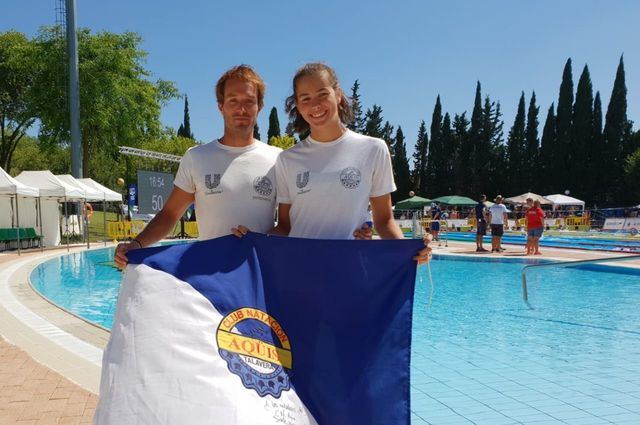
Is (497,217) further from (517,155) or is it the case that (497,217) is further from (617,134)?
(517,155)

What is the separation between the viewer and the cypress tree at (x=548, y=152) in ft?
148

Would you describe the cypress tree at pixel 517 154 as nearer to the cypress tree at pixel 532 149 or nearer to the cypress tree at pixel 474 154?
the cypress tree at pixel 532 149

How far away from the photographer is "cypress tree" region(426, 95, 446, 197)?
51969mm

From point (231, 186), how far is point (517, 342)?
561cm

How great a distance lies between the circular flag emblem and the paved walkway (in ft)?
6.80

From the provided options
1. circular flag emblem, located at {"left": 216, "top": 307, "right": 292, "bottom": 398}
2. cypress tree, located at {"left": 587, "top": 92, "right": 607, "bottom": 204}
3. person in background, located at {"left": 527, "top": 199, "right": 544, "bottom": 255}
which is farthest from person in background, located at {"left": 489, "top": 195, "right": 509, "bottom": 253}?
cypress tree, located at {"left": 587, "top": 92, "right": 607, "bottom": 204}

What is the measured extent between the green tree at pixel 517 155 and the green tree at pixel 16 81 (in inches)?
1537

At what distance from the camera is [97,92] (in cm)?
2720

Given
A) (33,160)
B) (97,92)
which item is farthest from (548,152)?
(33,160)

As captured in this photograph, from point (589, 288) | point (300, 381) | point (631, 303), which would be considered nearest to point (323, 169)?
point (300, 381)

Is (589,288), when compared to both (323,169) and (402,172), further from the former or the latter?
(402,172)

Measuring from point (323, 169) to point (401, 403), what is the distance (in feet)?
3.42

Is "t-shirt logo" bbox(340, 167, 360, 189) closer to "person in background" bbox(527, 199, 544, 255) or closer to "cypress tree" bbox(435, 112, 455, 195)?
"person in background" bbox(527, 199, 544, 255)

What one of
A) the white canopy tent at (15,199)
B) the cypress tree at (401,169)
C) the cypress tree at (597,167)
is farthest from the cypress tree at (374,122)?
the white canopy tent at (15,199)
